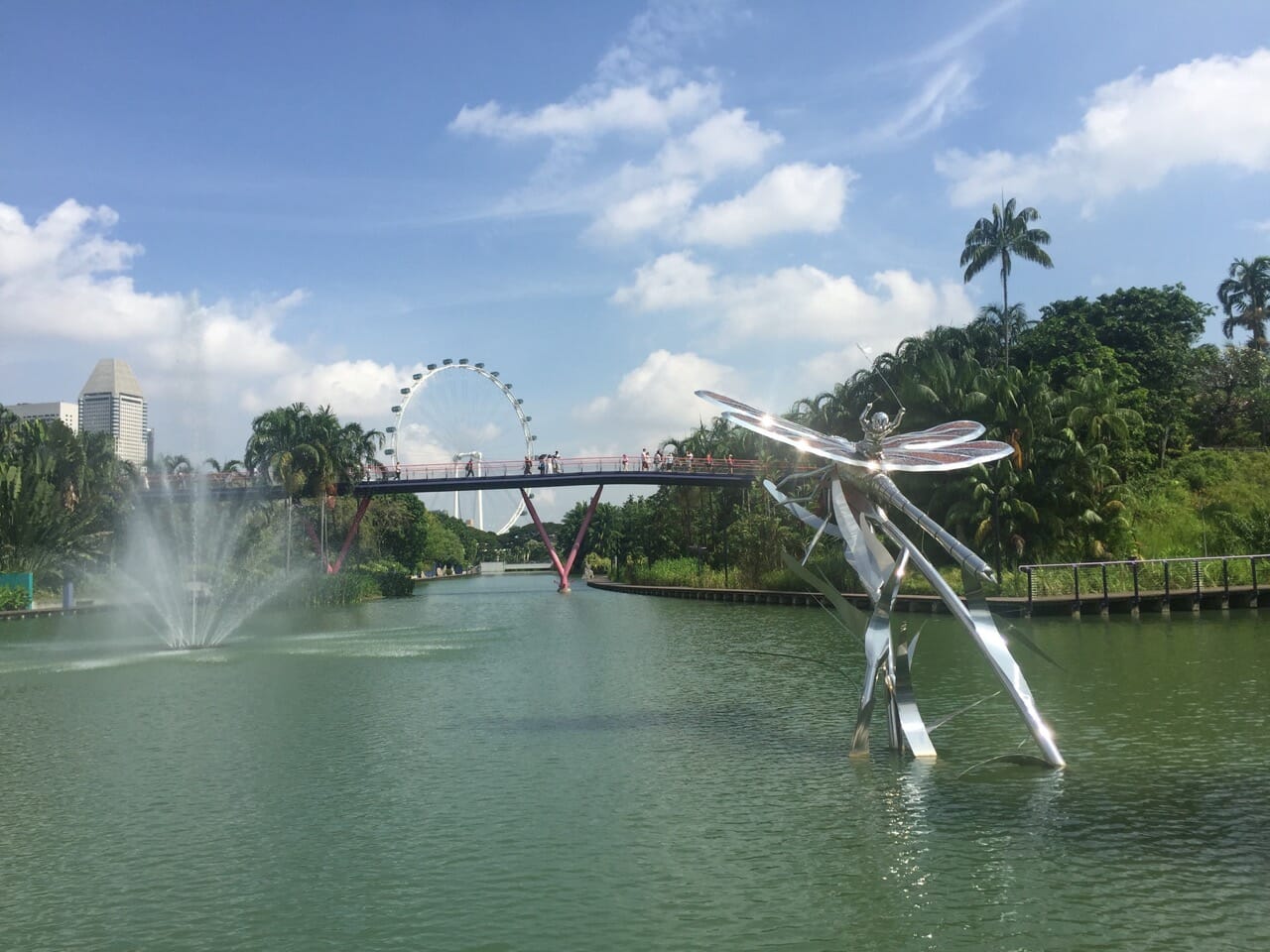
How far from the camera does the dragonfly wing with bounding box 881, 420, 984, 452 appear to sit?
46.8 feet

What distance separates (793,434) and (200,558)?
51.1 meters

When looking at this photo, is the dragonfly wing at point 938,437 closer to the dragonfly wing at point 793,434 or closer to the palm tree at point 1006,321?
the dragonfly wing at point 793,434

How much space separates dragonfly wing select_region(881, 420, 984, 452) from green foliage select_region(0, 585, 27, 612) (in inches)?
1877

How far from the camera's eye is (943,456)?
1416 centimetres

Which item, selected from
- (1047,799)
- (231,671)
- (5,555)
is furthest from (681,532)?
(1047,799)

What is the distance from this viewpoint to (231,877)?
1045 centimetres

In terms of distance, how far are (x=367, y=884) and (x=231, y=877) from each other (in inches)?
54.3

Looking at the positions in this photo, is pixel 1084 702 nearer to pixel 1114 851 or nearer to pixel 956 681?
pixel 956 681

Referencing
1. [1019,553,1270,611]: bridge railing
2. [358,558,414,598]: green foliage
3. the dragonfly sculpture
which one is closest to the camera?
the dragonfly sculpture

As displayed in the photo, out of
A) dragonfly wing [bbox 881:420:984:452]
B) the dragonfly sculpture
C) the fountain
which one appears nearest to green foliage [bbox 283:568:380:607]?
the fountain

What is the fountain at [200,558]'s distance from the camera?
46375mm

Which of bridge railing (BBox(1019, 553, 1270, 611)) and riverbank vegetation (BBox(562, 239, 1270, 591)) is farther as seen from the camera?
riverbank vegetation (BBox(562, 239, 1270, 591))

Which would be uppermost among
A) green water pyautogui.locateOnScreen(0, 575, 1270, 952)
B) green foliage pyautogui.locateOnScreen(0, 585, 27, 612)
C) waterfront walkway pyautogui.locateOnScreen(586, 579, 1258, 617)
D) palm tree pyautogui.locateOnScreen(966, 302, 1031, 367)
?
palm tree pyautogui.locateOnScreen(966, 302, 1031, 367)

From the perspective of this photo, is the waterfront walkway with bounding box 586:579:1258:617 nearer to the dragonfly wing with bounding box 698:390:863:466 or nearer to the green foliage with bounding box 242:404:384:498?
the dragonfly wing with bounding box 698:390:863:466
